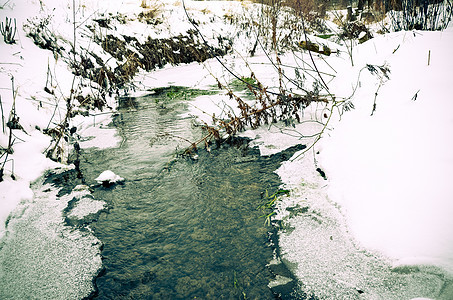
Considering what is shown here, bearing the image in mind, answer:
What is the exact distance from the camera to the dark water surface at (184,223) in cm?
137

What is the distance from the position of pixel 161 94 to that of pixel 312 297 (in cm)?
501

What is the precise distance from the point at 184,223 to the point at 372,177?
1238 mm

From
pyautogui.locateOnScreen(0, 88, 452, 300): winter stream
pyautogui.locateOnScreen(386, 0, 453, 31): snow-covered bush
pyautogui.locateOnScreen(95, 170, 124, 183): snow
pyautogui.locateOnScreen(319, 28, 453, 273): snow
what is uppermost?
pyautogui.locateOnScreen(386, 0, 453, 31): snow-covered bush

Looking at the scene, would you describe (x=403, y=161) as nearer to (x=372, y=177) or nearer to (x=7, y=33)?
(x=372, y=177)

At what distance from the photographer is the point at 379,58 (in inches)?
105

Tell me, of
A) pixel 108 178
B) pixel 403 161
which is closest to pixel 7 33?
pixel 108 178

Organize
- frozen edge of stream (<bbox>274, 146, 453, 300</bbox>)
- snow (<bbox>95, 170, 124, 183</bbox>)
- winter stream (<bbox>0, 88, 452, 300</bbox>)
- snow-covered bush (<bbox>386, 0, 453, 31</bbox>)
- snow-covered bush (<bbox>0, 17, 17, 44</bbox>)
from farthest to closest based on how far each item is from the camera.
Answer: snow-covered bush (<bbox>0, 17, 17, 44</bbox>)
snow-covered bush (<bbox>386, 0, 453, 31</bbox>)
snow (<bbox>95, 170, 124, 183</bbox>)
winter stream (<bbox>0, 88, 452, 300</bbox>)
frozen edge of stream (<bbox>274, 146, 453, 300</bbox>)

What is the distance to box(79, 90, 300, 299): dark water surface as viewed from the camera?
1.37m

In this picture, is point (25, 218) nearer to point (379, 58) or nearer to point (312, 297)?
point (312, 297)

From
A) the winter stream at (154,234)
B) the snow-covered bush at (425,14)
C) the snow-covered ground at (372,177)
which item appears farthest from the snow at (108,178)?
the snow-covered bush at (425,14)

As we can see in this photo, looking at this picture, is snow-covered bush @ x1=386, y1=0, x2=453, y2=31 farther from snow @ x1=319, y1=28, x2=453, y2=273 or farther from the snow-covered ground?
snow @ x1=319, y1=28, x2=453, y2=273

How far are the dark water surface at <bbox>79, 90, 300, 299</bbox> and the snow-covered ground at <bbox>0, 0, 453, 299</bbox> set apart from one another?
0.70 ft

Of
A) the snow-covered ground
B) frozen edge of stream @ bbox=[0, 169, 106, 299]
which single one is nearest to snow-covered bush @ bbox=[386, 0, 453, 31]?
the snow-covered ground

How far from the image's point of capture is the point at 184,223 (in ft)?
5.90
